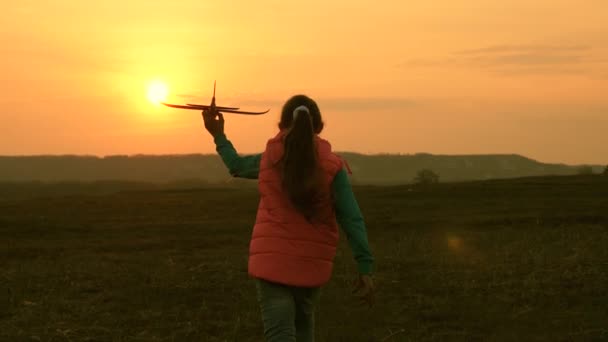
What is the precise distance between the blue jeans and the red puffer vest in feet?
0.40

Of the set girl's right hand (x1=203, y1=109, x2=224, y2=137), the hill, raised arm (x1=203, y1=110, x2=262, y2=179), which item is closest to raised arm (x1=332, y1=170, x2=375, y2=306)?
raised arm (x1=203, y1=110, x2=262, y2=179)

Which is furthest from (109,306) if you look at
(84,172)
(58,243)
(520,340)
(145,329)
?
(84,172)

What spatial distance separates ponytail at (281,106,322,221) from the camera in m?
6.83

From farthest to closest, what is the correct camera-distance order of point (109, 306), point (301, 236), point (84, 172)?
point (84, 172), point (109, 306), point (301, 236)

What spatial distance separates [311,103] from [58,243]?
22062 mm

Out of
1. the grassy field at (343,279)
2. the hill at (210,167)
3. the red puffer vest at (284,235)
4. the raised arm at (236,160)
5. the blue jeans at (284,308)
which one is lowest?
the grassy field at (343,279)

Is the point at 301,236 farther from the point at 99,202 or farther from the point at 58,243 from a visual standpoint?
the point at 99,202

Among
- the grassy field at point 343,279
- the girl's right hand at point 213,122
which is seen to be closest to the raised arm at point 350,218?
the girl's right hand at point 213,122

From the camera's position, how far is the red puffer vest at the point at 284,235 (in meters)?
6.96

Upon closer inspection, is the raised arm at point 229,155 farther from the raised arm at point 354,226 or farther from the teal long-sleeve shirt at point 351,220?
the raised arm at point 354,226

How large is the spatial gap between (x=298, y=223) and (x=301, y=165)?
47cm

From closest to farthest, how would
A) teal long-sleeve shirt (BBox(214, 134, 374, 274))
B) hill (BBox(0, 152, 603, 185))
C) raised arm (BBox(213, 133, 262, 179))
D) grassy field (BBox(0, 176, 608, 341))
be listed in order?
teal long-sleeve shirt (BBox(214, 134, 374, 274)) → raised arm (BBox(213, 133, 262, 179)) → grassy field (BBox(0, 176, 608, 341)) → hill (BBox(0, 152, 603, 185))

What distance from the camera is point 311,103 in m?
7.15

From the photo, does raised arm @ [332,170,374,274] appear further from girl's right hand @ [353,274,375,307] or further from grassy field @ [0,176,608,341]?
grassy field @ [0,176,608,341]
